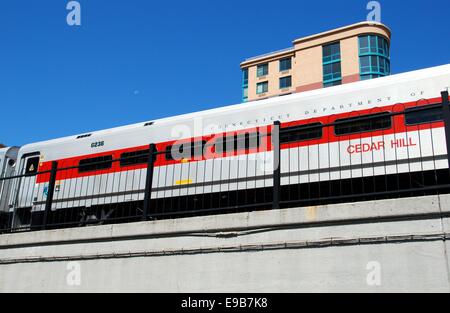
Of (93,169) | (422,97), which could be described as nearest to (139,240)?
(422,97)

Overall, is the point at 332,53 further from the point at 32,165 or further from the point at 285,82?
the point at 32,165

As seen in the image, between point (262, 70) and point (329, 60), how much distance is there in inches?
468

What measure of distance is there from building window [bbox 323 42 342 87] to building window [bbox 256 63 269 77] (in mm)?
10175

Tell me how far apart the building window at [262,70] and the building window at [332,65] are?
10.2 m

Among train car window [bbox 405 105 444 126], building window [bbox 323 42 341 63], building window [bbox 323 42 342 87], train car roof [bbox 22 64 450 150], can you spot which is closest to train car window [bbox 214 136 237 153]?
train car roof [bbox 22 64 450 150]

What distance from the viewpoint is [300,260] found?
5.80 m

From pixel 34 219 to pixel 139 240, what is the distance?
8002 mm

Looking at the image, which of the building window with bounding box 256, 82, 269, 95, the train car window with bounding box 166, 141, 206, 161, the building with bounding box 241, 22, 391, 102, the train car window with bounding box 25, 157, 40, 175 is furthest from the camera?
the building window with bounding box 256, 82, 269, 95

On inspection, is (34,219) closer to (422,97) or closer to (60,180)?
(60,180)

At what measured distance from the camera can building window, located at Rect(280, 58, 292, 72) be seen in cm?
6815

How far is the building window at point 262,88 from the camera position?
70188 mm

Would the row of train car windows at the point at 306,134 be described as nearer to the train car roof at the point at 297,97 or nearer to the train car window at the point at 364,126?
the train car window at the point at 364,126

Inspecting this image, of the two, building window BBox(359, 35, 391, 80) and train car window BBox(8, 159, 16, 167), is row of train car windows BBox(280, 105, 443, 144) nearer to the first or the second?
train car window BBox(8, 159, 16, 167)
